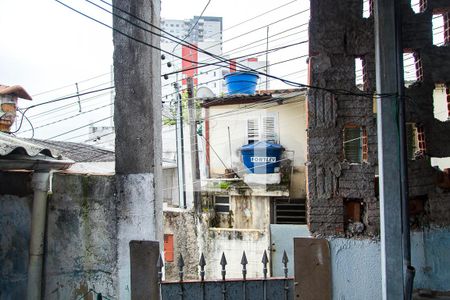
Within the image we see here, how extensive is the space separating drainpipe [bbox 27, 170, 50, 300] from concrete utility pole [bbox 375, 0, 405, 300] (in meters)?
3.13

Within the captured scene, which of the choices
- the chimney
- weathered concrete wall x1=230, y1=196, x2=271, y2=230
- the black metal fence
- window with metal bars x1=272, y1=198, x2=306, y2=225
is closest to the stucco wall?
the black metal fence

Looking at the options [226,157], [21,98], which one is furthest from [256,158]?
[21,98]

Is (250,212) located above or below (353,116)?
below

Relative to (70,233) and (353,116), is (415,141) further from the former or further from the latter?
(70,233)

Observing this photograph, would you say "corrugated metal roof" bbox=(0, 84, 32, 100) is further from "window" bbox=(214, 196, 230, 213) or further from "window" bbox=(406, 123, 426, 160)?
"window" bbox=(214, 196, 230, 213)

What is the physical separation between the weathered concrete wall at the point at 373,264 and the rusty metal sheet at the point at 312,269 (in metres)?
0.07

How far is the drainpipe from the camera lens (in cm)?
345

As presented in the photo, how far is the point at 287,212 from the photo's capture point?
1370 centimetres

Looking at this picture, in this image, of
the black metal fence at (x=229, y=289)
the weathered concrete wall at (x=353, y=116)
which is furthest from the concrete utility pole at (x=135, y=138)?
the weathered concrete wall at (x=353, y=116)

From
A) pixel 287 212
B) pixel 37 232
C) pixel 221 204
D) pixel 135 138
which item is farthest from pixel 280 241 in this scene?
pixel 37 232

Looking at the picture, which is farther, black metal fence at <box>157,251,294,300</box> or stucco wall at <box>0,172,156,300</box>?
stucco wall at <box>0,172,156,300</box>

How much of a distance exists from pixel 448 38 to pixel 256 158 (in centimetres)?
1084

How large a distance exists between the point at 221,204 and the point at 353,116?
439 inches

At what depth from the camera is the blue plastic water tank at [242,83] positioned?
1356 cm
